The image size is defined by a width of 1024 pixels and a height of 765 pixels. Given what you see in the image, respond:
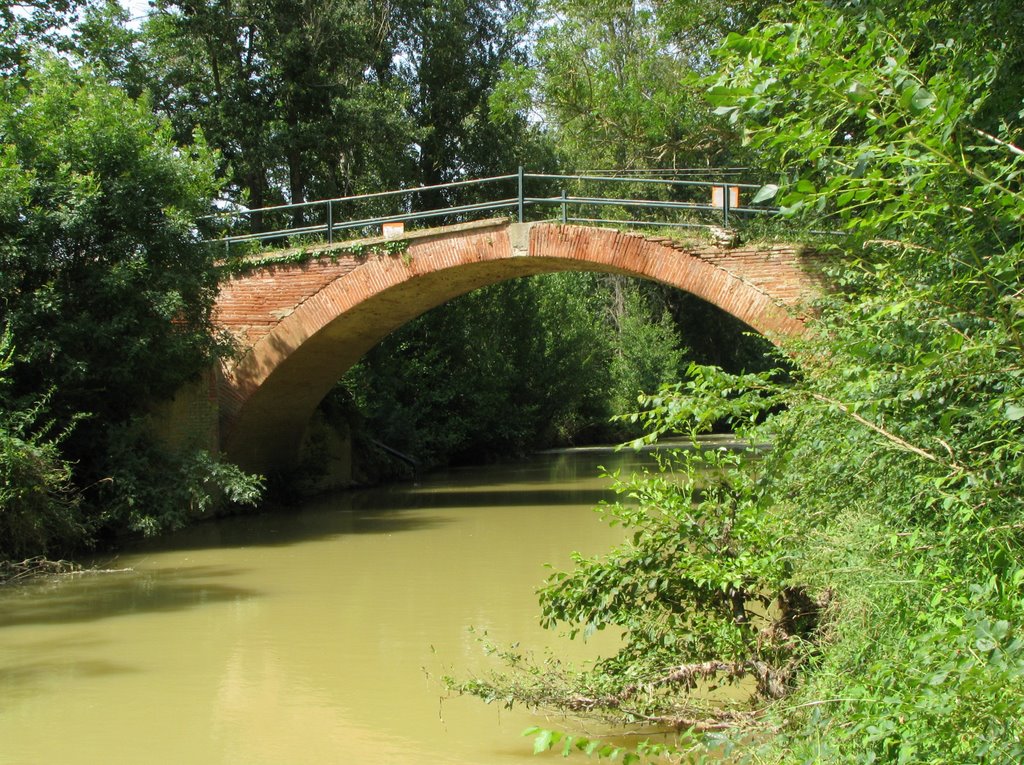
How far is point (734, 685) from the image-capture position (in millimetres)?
5375

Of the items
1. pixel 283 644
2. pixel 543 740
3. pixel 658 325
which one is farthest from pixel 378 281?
pixel 658 325

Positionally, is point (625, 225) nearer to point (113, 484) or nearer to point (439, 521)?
point (439, 521)

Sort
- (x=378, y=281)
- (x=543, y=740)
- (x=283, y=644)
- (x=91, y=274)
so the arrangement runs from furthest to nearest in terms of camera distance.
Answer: (x=378, y=281), (x=91, y=274), (x=283, y=644), (x=543, y=740)

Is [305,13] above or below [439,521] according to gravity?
above

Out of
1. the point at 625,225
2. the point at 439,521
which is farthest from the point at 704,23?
the point at 439,521

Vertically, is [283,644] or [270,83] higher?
[270,83]

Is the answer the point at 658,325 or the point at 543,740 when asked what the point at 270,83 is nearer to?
the point at 658,325

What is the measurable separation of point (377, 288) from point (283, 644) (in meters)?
7.61

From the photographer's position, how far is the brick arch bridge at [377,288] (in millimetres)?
12445

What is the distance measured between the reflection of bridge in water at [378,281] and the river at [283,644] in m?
2.24

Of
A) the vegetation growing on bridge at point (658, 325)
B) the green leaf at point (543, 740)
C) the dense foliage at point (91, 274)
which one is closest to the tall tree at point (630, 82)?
the vegetation growing on bridge at point (658, 325)

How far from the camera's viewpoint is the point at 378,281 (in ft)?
47.5

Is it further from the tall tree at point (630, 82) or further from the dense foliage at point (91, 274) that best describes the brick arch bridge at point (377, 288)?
the dense foliage at point (91, 274)

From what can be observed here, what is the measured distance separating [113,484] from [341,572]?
117 inches
